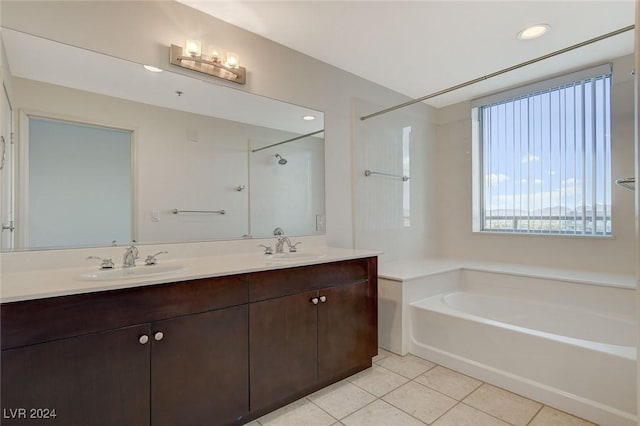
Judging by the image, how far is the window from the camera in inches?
103

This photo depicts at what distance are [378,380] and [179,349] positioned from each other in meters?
1.36

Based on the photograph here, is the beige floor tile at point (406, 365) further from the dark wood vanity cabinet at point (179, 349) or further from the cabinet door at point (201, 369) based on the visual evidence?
the cabinet door at point (201, 369)

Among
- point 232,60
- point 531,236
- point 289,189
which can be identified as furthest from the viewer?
point 531,236

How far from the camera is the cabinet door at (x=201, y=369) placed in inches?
51.1

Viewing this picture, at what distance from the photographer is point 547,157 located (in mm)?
2900

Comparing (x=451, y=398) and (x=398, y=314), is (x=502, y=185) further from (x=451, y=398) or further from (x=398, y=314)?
(x=451, y=398)

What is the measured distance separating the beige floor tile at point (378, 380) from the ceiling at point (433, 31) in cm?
242

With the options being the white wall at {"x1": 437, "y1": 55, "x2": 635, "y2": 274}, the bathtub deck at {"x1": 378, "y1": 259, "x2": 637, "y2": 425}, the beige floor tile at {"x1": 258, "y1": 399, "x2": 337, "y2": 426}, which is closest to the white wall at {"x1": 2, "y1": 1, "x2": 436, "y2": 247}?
the bathtub deck at {"x1": 378, "y1": 259, "x2": 637, "y2": 425}

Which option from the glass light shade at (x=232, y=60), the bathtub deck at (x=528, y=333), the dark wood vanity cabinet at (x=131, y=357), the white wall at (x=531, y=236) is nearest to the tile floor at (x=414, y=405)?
the bathtub deck at (x=528, y=333)

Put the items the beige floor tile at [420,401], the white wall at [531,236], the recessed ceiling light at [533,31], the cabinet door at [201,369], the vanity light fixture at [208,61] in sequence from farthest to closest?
the white wall at [531,236], the recessed ceiling light at [533,31], the vanity light fixture at [208,61], the beige floor tile at [420,401], the cabinet door at [201,369]

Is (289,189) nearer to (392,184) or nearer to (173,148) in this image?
(173,148)

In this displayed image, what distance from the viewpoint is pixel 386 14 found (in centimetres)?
198

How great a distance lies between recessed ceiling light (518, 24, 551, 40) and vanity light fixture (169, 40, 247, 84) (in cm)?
201

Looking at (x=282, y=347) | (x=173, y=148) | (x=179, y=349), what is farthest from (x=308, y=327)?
(x=173, y=148)
